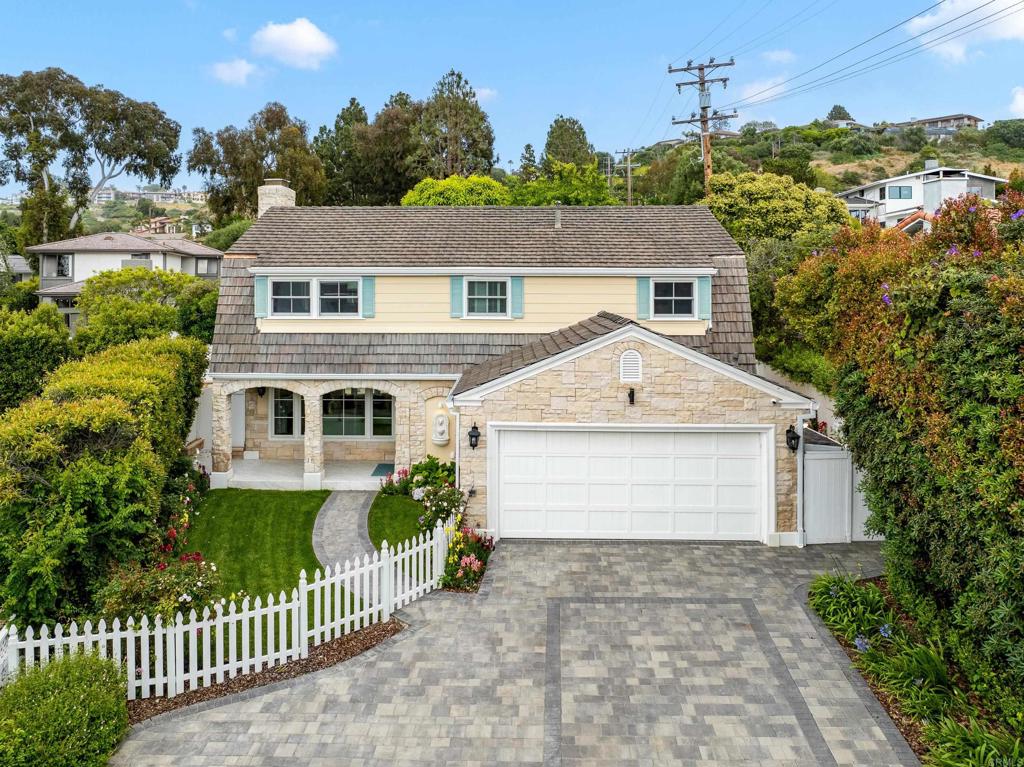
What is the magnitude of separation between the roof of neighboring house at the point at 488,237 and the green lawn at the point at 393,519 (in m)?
6.18

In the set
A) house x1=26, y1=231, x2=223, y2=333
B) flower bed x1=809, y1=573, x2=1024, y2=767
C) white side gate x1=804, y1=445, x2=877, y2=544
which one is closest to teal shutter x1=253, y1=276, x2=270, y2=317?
white side gate x1=804, y1=445, x2=877, y2=544

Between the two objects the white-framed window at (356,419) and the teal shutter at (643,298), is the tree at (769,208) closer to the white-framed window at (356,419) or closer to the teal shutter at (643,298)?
the teal shutter at (643,298)

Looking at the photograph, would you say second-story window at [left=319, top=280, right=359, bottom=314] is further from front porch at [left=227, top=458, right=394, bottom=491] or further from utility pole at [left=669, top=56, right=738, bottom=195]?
utility pole at [left=669, top=56, right=738, bottom=195]

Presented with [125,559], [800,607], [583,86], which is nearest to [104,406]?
[125,559]

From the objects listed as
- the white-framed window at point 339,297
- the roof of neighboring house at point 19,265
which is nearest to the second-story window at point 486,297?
the white-framed window at point 339,297

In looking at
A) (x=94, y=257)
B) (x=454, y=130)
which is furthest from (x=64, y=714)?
(x=94, y=257)

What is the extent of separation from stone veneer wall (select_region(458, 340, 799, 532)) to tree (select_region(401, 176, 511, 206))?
28.7m

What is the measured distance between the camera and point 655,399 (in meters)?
13.2

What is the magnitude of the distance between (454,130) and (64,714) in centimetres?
4826

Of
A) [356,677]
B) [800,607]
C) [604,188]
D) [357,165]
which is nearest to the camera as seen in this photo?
[356,677]

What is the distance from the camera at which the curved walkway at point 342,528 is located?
13.2 metres

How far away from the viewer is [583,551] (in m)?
12.9

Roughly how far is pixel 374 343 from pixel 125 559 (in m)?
8.98

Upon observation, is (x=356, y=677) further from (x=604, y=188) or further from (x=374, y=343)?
(x=604, y=188)
